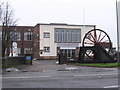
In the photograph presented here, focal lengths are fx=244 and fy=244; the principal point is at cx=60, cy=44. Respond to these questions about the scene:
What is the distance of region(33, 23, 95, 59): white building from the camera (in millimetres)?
64125

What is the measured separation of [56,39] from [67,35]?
3.54 meters

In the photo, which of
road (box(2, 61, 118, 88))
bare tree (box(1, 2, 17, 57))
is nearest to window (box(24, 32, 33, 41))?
bare tree (box(1, 2, 17, 57))

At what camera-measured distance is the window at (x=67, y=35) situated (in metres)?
65.9

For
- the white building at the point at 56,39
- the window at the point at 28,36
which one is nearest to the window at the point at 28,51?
the window at the point at 28,36

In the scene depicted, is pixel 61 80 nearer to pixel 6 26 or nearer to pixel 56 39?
pixel 6 26

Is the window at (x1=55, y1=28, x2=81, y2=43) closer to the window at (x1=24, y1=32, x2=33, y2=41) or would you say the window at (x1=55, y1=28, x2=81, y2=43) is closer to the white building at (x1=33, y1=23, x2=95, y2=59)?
the white building at (x1=33, y1=23, x2=95, y2=59)

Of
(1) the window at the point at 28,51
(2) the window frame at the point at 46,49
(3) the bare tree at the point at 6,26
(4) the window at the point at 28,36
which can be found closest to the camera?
(3) the bare tree at the point at 6,26

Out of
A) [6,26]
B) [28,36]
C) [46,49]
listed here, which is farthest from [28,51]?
[6,26]

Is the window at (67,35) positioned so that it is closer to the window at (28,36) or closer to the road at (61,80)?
the window at (28,36)

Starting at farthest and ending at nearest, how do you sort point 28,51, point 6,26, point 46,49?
point 28,51
point 46,49
point 6,26

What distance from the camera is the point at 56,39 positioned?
65.6 meters

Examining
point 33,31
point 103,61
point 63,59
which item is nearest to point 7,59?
point 63,59

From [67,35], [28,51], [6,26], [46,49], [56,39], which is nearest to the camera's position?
[6,26]

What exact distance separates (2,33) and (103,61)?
15290 millimetres
